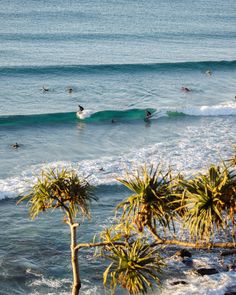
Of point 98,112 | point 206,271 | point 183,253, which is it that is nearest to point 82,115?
point 98,112

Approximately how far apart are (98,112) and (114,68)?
540 inches

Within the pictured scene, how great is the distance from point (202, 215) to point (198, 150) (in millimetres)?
22431

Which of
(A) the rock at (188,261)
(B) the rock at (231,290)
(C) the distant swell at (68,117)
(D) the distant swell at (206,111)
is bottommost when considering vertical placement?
(B) the rock at (231,290)

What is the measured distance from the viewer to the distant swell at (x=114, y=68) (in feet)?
181

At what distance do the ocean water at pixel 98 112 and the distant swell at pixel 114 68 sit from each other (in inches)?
4.1

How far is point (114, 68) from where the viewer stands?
5716 centimetres

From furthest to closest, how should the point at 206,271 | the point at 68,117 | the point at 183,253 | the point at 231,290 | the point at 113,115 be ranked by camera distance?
the point at 113,115, the point at 68,117, the point at 183,253, the point at 206,271, the point at 231,290

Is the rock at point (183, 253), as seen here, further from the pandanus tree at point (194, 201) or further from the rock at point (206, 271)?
the pandanus tree at point (194, 201)

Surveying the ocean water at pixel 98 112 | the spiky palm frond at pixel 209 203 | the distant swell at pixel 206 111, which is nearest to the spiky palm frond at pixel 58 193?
the spiky palm frond at pixel 209 203

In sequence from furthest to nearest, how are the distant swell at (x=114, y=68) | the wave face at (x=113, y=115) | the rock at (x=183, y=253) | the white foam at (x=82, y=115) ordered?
1. the distant swell at (x=114, y=68)
2. the white foam at (x=82, y=115)
3. the wave face at (x=113, y=115)
4. the rock at (x=183, y=253)

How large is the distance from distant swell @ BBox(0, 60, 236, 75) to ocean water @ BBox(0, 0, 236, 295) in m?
0.10

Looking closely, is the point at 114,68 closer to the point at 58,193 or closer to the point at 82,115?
the point at 82,115

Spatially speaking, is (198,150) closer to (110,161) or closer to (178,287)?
(110,161)

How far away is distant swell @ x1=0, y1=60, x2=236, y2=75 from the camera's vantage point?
55.0 m
